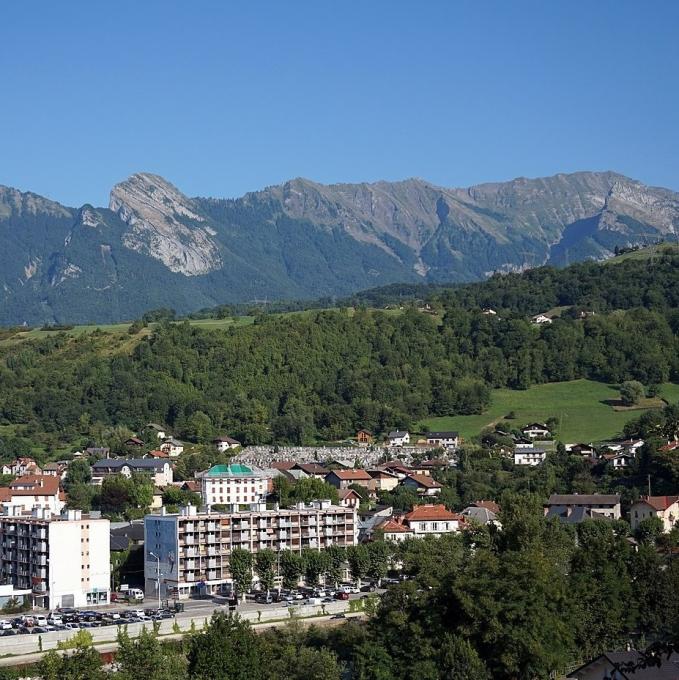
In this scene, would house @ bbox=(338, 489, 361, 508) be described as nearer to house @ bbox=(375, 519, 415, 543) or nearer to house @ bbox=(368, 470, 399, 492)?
house @ bbox=(368, 470, 399, 492)

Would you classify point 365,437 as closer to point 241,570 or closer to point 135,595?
point 135,595

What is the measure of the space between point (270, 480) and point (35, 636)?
4907cm

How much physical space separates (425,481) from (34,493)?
88.8 ft

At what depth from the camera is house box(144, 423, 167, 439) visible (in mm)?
133875

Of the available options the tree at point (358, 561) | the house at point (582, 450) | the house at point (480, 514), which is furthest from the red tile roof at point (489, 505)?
the tree at point (358, 561)

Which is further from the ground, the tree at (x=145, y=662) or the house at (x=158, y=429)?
the tree at (x=145, y=662)

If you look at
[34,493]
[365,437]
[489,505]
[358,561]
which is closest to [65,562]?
[358,561]

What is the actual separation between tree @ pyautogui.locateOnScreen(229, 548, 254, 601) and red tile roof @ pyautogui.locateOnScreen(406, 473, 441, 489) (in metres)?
34.3

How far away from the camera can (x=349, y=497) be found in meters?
99.3

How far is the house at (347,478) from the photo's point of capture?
106 m

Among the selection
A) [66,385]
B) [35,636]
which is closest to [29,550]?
[35,636]

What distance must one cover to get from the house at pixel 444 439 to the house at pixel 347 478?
1762cm

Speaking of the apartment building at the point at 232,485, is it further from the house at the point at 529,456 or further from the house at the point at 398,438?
the house at the point at 398,438

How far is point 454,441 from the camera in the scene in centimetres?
12544
